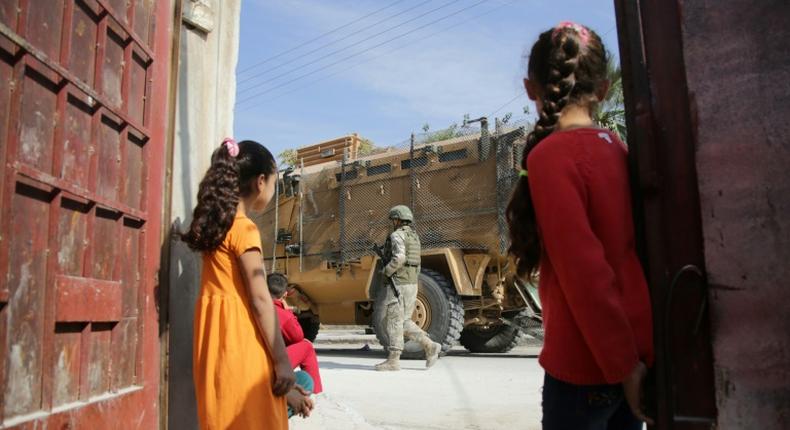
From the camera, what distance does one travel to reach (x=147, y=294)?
7.76 feet

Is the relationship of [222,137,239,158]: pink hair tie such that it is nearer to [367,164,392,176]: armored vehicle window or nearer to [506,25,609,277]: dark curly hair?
[506,25,609,277]: dark curly hair

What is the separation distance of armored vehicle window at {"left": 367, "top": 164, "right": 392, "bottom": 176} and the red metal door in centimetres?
723

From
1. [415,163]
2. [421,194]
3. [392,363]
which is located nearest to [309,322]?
[421,194]

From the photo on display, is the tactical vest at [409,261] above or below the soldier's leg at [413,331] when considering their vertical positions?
above

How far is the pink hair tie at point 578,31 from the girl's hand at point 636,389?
707mm

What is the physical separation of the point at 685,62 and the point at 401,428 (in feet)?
10.4

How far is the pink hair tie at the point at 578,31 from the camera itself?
4.94 ft

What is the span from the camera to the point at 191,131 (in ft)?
9.21

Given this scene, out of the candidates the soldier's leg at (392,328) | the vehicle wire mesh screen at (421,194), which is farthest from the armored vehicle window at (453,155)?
the soldier's leg at (392,328)

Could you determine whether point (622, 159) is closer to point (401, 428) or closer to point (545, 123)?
point (545, 123)

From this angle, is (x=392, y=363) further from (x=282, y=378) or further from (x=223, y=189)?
(x=223, y=189)

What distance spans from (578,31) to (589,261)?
548 mm

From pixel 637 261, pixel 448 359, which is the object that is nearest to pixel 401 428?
pixel 637 261

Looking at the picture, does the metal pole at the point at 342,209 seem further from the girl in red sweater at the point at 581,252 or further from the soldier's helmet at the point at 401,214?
the girl in red sweater at the point at 581,252
